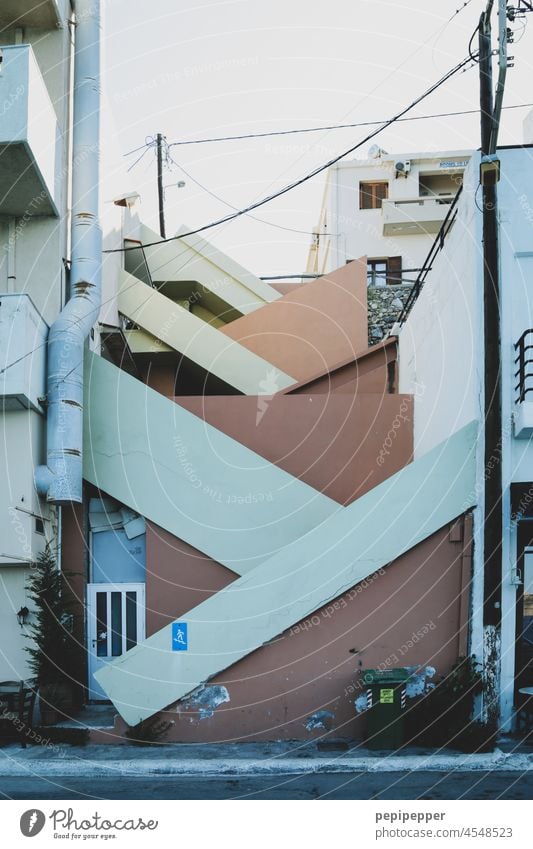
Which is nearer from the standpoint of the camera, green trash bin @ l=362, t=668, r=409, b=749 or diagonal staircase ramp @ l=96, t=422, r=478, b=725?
green trash bin @ l=362, t=668, r=409, b=749

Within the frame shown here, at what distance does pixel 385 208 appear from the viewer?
32.8 meters

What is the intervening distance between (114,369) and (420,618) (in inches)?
257

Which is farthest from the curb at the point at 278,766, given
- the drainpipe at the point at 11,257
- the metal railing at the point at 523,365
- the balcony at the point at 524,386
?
the drainpipe at the point at 11,257

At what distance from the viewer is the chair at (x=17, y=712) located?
41.5 feet

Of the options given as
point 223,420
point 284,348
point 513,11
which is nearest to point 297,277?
point 284,348

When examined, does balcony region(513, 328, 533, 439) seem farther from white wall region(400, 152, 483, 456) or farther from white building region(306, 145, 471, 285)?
white building region(306, 145, 471, 285)

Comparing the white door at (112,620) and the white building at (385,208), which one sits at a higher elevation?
the white building at (385,208)

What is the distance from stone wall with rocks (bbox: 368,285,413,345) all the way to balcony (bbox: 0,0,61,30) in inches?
430

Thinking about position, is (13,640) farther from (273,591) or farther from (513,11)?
(513,11)

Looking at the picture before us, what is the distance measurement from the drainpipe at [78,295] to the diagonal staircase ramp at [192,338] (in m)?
3.61

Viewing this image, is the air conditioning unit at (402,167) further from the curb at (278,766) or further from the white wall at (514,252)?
the curb at (278,766)

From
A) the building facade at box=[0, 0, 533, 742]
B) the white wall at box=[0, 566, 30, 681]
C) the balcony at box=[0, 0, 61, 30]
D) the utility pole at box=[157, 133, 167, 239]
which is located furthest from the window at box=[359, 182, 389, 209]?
the white wall at box=[0, 566, 30, 681]

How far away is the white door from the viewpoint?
594 inches

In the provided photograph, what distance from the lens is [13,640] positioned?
13992mm
